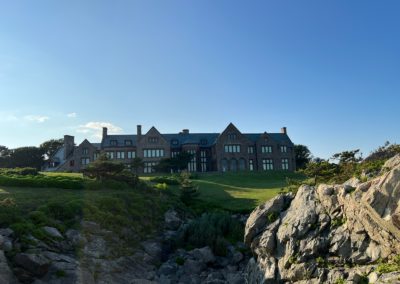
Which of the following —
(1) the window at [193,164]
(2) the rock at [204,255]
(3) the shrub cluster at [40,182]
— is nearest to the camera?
(2) the rock at [204,255]

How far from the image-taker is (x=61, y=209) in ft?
99.3

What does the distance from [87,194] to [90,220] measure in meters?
7.89

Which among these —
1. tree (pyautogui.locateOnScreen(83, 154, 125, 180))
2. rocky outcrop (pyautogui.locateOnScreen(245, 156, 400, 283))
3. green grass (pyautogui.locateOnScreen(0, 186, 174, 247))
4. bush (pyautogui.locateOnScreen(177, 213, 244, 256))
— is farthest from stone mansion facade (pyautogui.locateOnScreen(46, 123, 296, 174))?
rocky outcrop (pyautogui.locateOnScreen(245, 156, 400, 283))

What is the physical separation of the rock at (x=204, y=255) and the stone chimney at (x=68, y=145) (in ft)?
189

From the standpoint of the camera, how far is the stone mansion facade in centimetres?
7894

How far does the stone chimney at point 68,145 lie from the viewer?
8100cm

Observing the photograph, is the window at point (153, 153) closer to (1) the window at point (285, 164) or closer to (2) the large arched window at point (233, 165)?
(2) the large arched window at point (233, 165)

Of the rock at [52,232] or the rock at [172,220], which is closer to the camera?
the rock at [52,232]

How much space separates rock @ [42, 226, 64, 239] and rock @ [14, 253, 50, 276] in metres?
3.33

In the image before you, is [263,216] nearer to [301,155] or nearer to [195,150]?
[195,150]

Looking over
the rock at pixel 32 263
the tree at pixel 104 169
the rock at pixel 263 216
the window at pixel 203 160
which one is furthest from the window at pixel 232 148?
the rock at pixel 32 263

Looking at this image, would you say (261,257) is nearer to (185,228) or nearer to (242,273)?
(242,273)

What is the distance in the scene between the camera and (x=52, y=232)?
2628 cm

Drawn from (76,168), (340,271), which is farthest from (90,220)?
(76,168)
